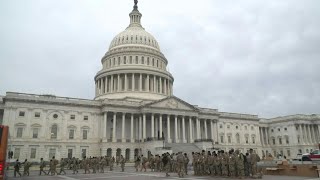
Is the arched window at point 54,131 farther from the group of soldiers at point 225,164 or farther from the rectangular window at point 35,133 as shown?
the group of soldiers at point 225,164

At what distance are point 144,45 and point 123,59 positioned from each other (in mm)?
8021

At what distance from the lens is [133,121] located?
65.2m

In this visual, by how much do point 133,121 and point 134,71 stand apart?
16.2 meters

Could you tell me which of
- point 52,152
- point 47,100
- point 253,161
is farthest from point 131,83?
point 253,161

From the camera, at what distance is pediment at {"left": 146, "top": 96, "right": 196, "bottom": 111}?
210 feet

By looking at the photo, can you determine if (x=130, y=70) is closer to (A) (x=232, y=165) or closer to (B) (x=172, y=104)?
(B) (x=172, y=104)

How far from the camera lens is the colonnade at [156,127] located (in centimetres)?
6175

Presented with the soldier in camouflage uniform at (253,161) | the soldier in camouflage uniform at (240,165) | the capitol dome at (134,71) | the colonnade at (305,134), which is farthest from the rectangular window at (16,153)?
the colonnade at (305,134)

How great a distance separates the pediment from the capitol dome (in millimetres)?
8537

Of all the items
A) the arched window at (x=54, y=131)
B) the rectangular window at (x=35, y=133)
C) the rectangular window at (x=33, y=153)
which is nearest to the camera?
the rectangular window at (x=33, y=153)

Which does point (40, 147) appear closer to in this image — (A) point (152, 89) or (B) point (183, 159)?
(A) point (152, 89)

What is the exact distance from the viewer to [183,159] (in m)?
24.1

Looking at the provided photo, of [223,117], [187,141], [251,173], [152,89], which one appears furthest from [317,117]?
[251,173]

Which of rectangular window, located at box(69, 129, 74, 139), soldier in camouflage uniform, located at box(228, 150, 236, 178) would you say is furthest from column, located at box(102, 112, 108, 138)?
soldier in camouflage uniform, located at box(228, 150, 236, 178)
